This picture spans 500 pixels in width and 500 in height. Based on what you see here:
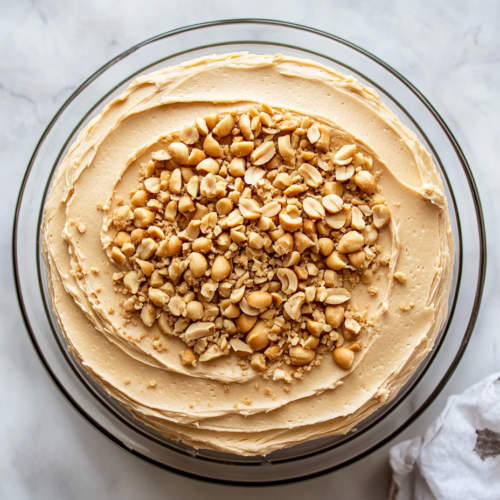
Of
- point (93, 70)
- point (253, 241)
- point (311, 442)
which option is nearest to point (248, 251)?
point (253, 241)

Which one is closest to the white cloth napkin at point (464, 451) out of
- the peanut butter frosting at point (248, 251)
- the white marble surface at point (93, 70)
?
the white marble surface at point (93, 70)

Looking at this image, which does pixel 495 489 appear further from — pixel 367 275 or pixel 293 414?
pixel 367 275

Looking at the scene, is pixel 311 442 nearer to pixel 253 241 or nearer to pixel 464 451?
pixel 464 451

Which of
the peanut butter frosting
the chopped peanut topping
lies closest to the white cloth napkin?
the peanut butter frosting

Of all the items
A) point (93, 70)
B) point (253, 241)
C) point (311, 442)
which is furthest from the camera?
point (93, 70)

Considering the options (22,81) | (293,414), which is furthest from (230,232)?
(22,81)

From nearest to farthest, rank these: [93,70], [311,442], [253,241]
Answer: [253,241], [311,442], [93,70]

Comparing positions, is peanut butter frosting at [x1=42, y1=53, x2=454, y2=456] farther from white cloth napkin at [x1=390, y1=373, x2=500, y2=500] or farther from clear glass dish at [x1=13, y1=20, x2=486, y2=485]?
white cloth napkin at [x1=390, y1=373, x2=500, y2=500]
